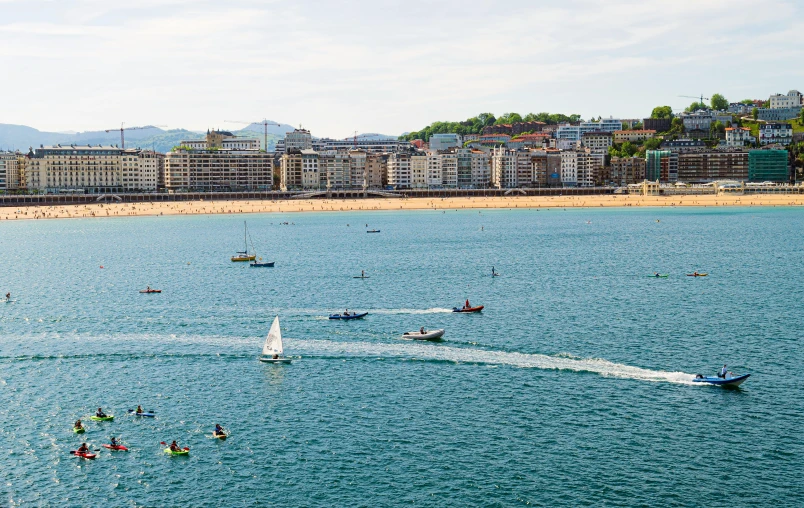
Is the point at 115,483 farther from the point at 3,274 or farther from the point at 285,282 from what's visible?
the point at 3,274

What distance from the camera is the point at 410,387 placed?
150 ft

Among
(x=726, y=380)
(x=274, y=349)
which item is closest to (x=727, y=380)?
(x=726, y=380)

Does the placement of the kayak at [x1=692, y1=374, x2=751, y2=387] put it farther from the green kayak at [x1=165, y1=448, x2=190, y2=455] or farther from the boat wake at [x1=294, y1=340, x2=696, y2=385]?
the green kayak at [x1=165, y1=448, x2=190, y2=455]

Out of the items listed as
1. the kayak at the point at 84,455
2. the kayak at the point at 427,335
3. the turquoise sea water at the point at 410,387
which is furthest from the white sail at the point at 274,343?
the kayak at the point at 84,455

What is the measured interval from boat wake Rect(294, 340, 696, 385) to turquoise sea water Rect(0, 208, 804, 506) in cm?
23

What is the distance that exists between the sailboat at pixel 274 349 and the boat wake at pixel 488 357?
2303 millimetres

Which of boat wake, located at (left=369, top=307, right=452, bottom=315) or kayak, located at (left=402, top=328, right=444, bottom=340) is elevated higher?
boat wake, located at (left=369, top=307, right=452, bottom=315)

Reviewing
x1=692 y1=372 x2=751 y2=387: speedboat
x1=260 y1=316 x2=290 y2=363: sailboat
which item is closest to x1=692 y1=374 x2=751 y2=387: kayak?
x1=692 y1=372 x2=751 y2=387: speedboat

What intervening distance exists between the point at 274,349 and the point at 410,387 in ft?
33.2

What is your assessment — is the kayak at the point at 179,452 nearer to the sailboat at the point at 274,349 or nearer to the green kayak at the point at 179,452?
the green kayak at the point at 179,452

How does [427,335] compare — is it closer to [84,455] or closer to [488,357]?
[488,357]

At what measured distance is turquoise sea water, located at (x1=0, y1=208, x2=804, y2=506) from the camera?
3394cm

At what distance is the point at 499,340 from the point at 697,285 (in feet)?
A: 103

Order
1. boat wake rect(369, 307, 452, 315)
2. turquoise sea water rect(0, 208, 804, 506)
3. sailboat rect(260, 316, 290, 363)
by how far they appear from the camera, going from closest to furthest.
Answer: turquoise sea water rect(0, 208, 804, 506) → sailboat rect(260, 316, 290, 363) → boat wake rect(369, 307, 452, 315)
